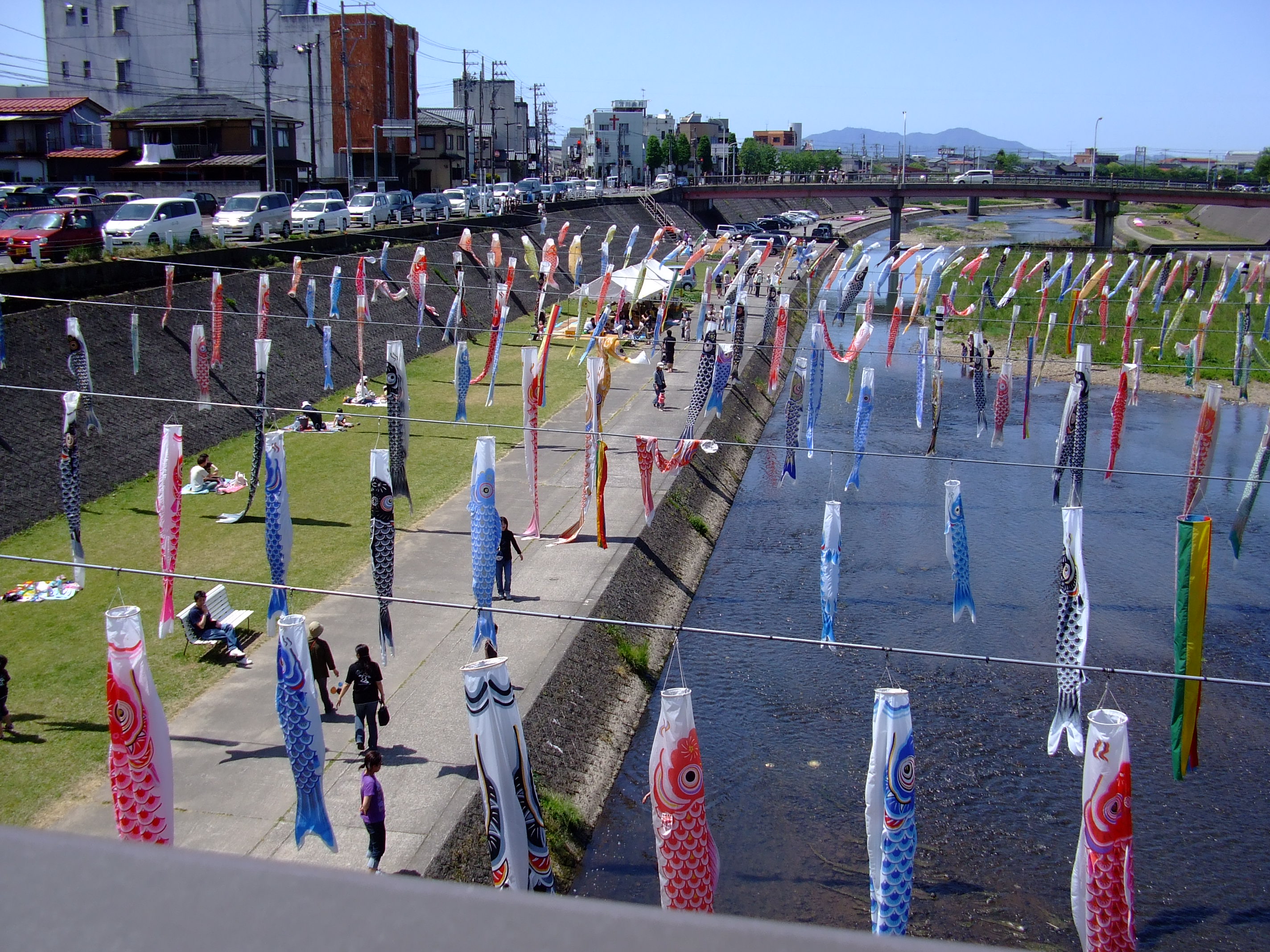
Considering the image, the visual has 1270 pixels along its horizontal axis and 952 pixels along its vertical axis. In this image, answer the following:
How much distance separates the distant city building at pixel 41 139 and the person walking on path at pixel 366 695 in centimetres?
4325

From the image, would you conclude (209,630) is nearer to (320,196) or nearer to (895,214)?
(320,196)

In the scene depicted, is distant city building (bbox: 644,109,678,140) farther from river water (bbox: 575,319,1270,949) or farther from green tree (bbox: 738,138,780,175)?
river water (bbox: 575,319,1270,949)

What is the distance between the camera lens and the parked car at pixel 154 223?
25.4 m

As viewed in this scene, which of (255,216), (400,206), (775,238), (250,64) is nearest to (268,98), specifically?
(255,216)

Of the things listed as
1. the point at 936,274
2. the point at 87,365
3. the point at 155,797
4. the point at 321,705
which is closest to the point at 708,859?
the point at 155,797

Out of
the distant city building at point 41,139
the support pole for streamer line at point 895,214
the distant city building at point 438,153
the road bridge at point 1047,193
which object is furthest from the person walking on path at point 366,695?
the distant city building at point 438,153

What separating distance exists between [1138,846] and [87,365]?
17.5 meters

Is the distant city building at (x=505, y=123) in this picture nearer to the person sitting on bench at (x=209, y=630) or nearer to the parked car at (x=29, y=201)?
the parked car at (x=29, y=201)

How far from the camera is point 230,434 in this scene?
2103cm

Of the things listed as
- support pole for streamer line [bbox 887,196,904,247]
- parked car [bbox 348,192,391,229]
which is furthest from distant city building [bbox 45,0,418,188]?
support pole for streamer line [bbox 887,196,904,247]

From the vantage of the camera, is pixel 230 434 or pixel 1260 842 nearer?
pixel 1260 842

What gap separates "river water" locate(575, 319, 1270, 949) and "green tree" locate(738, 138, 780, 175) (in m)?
98.7

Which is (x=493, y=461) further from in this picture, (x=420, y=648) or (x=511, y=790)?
(x=511, y=790)

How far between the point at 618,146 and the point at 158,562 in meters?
97.9
